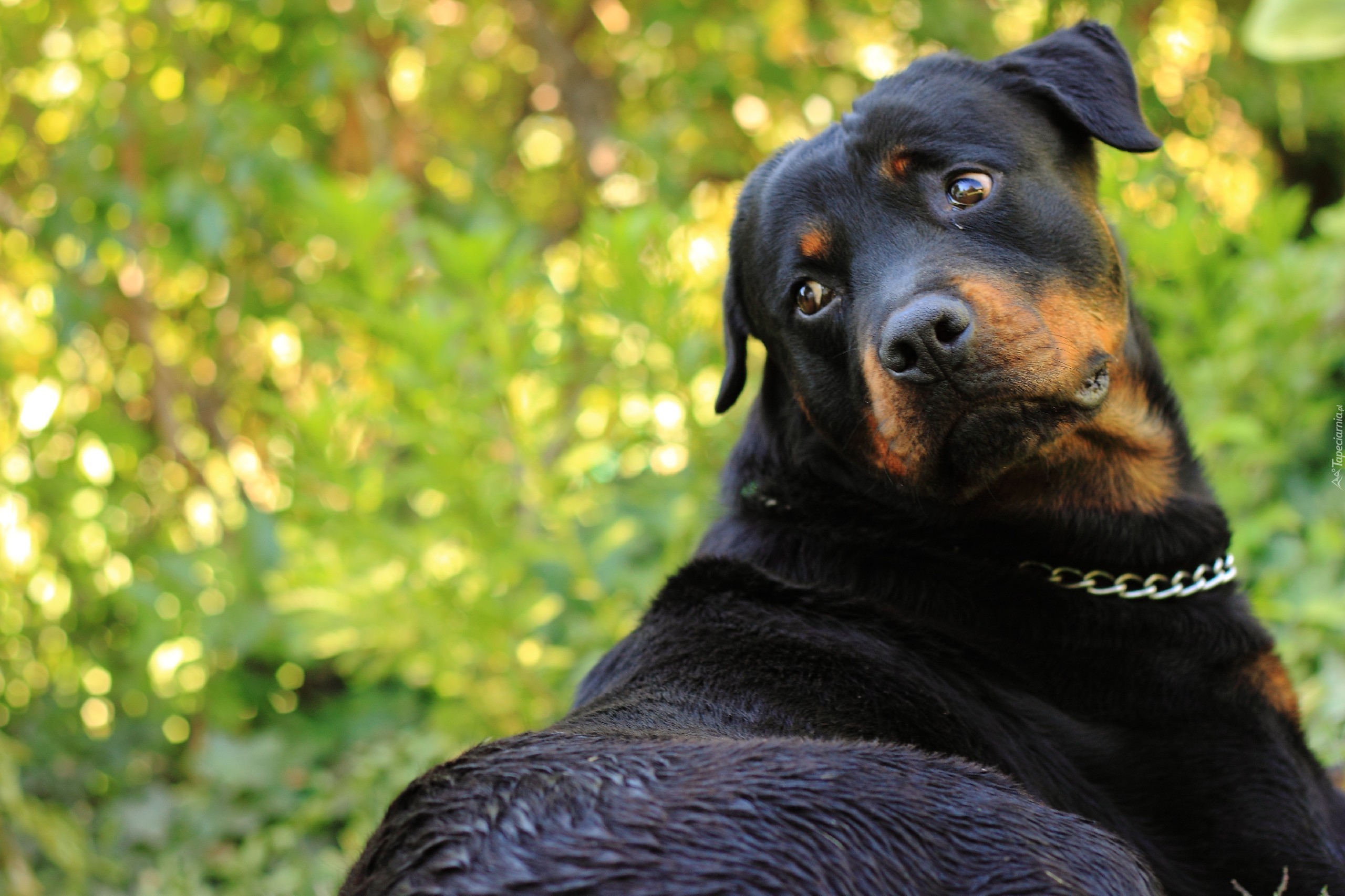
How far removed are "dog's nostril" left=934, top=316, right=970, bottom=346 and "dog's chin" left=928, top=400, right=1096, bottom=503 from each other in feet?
0.51

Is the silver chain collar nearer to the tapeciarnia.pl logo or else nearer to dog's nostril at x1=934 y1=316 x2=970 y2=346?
dog's nostril at x1=934 y1=316 x2=970 y2=346

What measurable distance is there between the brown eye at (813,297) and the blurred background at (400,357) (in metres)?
1.00

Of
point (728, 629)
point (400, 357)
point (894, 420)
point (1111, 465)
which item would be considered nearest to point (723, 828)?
point (728, 629)

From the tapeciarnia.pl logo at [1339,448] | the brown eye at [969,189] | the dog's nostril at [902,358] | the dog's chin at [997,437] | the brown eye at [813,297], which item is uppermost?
the brown eye at [969,189]

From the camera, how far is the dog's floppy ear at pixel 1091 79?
8.23 ft

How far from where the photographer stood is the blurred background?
11.9 feet

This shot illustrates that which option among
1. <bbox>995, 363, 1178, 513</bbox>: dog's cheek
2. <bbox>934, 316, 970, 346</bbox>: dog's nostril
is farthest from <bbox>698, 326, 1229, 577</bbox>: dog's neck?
<bbox>934, 316, 970, 346</bbox>: dog's nostril

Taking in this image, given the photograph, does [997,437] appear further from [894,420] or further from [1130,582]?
[1130,582]

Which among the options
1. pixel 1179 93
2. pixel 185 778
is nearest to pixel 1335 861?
pixel 185 778

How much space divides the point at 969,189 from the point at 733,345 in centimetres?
70

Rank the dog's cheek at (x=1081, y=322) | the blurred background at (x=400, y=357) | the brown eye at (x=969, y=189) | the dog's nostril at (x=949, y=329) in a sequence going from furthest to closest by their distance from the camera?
the blurred background at (x=400, y=357)
the brown eye at (x=969, y=189)
the dog's cheek at (x=1081, y=322)
the dog's nostril at (x=949, y=329)

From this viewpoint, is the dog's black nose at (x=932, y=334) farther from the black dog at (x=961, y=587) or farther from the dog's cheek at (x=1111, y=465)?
the dog's cheek at (x=1111, y=465)

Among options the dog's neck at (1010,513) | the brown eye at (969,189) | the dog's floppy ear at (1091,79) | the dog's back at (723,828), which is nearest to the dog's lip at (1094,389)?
the dog's neck at (1010,513)

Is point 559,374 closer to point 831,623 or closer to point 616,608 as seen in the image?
point 616,608
